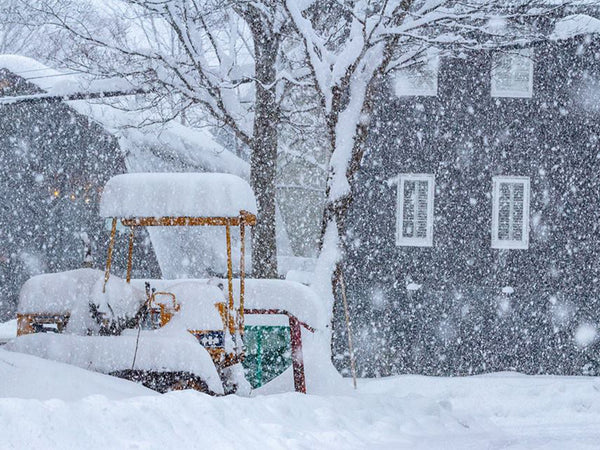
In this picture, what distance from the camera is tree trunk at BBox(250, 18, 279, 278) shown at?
16.0 meters

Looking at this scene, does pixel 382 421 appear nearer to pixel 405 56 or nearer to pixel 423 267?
pixel 405 56

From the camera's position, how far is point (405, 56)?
1623 centimetres

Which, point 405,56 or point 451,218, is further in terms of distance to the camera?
point 451,218

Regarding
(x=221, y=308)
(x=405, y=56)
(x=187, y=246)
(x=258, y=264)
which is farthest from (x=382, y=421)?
(x=187, y=246)

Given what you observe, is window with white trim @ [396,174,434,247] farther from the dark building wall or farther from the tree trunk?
the dark building wall

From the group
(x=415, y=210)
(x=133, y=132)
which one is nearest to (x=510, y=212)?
(x=415, y=210)

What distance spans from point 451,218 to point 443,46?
419 centimetres

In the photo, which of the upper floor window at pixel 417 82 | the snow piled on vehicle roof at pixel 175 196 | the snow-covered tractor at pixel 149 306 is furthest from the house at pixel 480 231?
the snow piled on vehicle roof at pixel 175 196

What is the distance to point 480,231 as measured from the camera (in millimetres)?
19641

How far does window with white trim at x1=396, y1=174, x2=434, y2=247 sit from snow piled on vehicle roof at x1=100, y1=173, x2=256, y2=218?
32.9 feet

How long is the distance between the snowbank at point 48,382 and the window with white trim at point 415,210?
483 inches

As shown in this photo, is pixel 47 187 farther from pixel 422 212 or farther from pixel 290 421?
pixel 290 421

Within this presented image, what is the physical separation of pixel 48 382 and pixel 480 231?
46.3ft

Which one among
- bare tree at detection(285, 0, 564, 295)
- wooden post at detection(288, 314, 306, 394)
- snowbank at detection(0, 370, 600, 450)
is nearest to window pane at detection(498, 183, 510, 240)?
bare tree at detection(285, 0, 564, 295)
